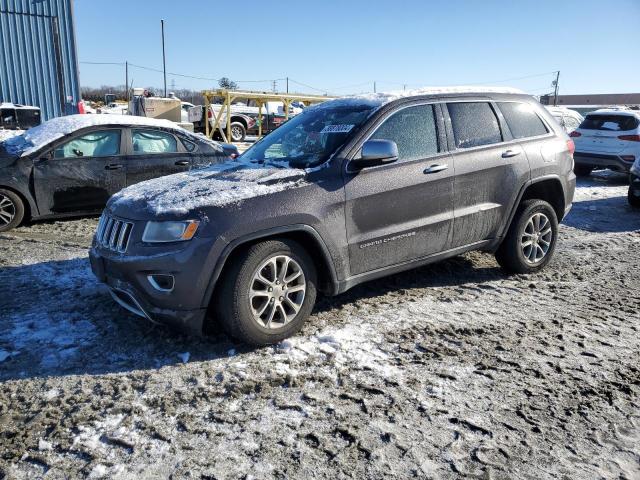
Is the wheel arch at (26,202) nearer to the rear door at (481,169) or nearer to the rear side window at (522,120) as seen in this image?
the rear door at (481,169)

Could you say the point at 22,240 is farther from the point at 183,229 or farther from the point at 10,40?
the point at 10,40

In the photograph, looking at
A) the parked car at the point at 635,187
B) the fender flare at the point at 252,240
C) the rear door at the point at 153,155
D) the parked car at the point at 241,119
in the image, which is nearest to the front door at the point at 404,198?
the fender flare at the point at 252,240

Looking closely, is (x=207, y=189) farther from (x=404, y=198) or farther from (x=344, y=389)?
(x=344, y=389)

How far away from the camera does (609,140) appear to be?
1175 centimetres

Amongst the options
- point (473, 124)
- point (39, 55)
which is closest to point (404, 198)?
point (473, 124)

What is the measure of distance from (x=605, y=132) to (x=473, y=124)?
356 inches

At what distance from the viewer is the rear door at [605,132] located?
1162 cm

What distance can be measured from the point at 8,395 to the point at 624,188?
12257 mm

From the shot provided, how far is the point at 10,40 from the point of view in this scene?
18812 millimetres

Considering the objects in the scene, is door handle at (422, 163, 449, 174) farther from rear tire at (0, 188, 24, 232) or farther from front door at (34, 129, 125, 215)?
rear tire at (0, 188, 24, 232)

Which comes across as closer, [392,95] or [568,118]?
[392,95]

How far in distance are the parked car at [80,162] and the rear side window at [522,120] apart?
4.04 meters

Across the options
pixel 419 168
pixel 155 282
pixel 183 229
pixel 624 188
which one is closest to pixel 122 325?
pixel 155 282

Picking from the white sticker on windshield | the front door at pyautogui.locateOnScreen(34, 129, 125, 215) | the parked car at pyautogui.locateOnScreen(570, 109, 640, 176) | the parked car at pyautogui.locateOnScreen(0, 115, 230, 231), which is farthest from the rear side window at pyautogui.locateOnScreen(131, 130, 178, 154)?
the parked car at pyautogui.locateOnScreen(570, 109, 640, 176)
